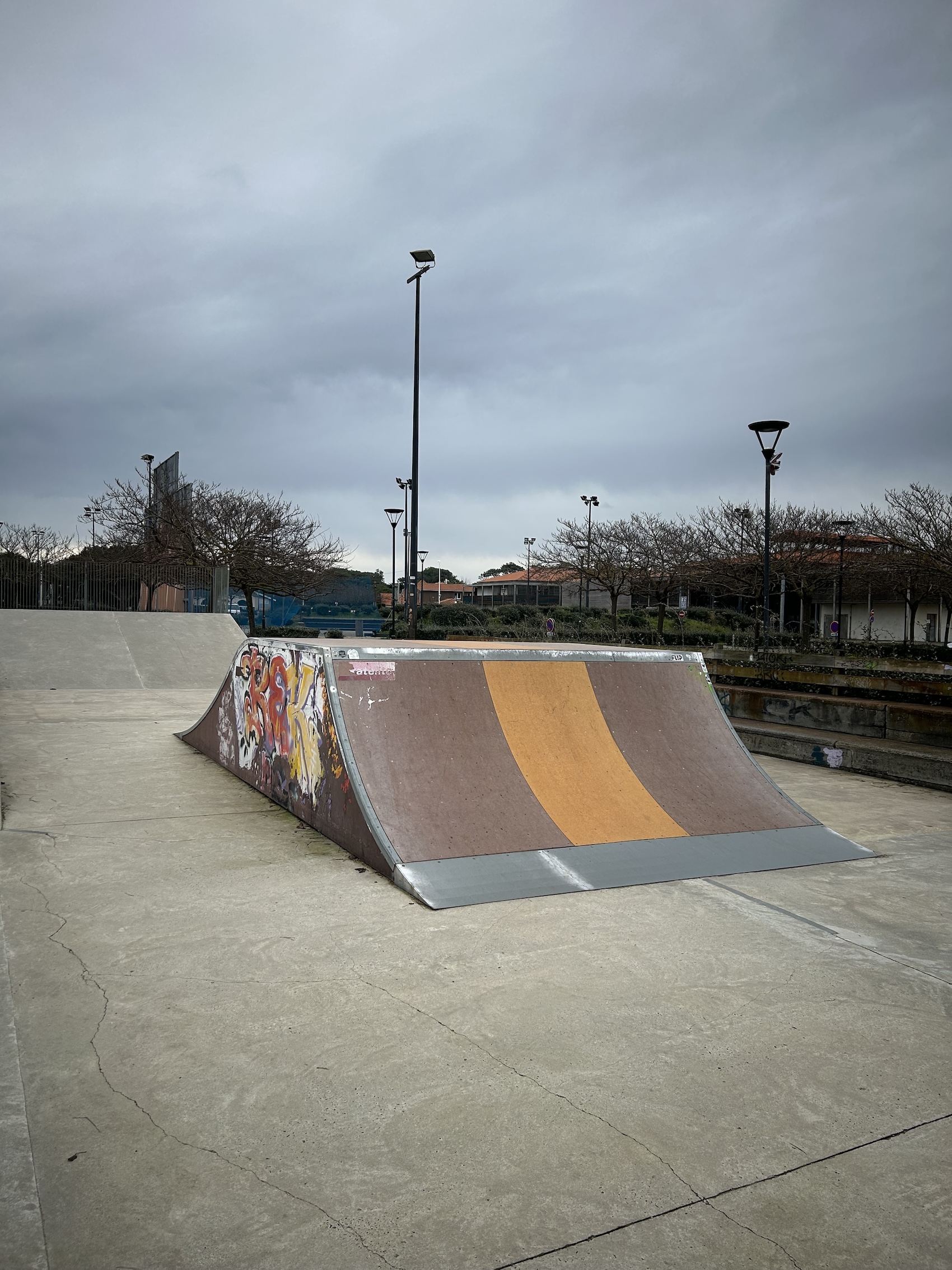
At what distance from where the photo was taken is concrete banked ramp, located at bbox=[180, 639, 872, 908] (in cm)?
469

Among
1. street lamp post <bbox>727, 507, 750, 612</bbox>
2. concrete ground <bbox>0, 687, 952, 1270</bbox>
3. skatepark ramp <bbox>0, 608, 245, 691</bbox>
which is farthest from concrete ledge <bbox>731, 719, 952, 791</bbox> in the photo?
street lamp post <bbox>727, 507, 750, 612</bbox>

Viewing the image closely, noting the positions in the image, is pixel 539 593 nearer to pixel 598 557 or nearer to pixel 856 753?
pixel 598 557

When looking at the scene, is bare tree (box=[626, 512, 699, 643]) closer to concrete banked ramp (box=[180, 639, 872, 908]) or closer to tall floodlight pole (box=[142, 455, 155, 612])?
tall floodlight pole (box=[142, 455, 155, 612])

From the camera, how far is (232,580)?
104ft

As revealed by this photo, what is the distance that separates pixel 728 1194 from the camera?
2061 mm

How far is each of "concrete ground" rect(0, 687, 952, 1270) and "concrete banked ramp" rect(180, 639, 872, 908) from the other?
31cm

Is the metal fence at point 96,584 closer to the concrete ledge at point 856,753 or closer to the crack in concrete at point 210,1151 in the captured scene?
the concrete ledge at point 856,753

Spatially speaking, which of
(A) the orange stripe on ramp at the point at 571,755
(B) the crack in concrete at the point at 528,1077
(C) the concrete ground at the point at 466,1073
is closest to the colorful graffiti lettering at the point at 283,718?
(C) the concrete ground at the point at 466,1073

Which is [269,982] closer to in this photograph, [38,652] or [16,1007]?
[16,1007]

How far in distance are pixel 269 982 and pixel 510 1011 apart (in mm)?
918

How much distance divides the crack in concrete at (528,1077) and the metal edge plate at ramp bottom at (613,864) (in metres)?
0.94

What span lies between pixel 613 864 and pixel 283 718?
2.75 metres

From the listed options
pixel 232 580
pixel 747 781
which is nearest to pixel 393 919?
pixel 747 781

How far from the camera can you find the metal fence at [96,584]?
23.0 metres
